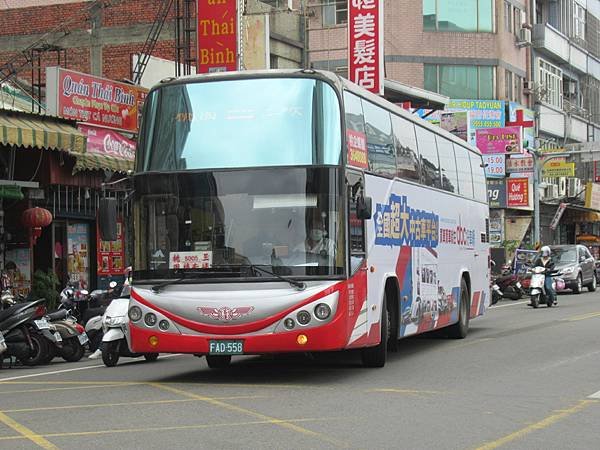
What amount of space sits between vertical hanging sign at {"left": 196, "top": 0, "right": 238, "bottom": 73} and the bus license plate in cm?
1494

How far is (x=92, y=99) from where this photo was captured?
23359 millimetres

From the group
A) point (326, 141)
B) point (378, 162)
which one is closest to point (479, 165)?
point (378, 162)

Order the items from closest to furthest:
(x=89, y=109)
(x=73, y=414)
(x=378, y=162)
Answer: (x=73, y=414) < (x=378, y=162) < (x=89, y=109)

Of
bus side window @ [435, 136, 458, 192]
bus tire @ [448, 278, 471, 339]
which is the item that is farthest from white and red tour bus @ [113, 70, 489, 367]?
bus tire @ [448, 278, 471, 339]

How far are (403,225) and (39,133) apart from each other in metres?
7.73

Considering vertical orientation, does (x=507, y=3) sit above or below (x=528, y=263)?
above

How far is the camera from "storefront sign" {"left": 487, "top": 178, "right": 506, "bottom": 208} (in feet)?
160

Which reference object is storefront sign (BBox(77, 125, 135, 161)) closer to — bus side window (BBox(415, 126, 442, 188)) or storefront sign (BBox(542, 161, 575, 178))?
bus side window (BBox(415, 126, 442, 188))

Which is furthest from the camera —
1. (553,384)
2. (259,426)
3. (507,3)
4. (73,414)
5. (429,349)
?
(507,3)

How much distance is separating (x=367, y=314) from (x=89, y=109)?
40.2 ft

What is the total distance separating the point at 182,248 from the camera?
12180 mm

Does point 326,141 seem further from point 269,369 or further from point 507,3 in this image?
point 507,3

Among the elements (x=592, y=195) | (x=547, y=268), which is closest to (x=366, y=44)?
(x=547, y=268)

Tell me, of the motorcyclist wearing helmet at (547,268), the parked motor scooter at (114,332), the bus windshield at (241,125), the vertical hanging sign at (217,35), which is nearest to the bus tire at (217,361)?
the parked motor scooter at (114,332)
